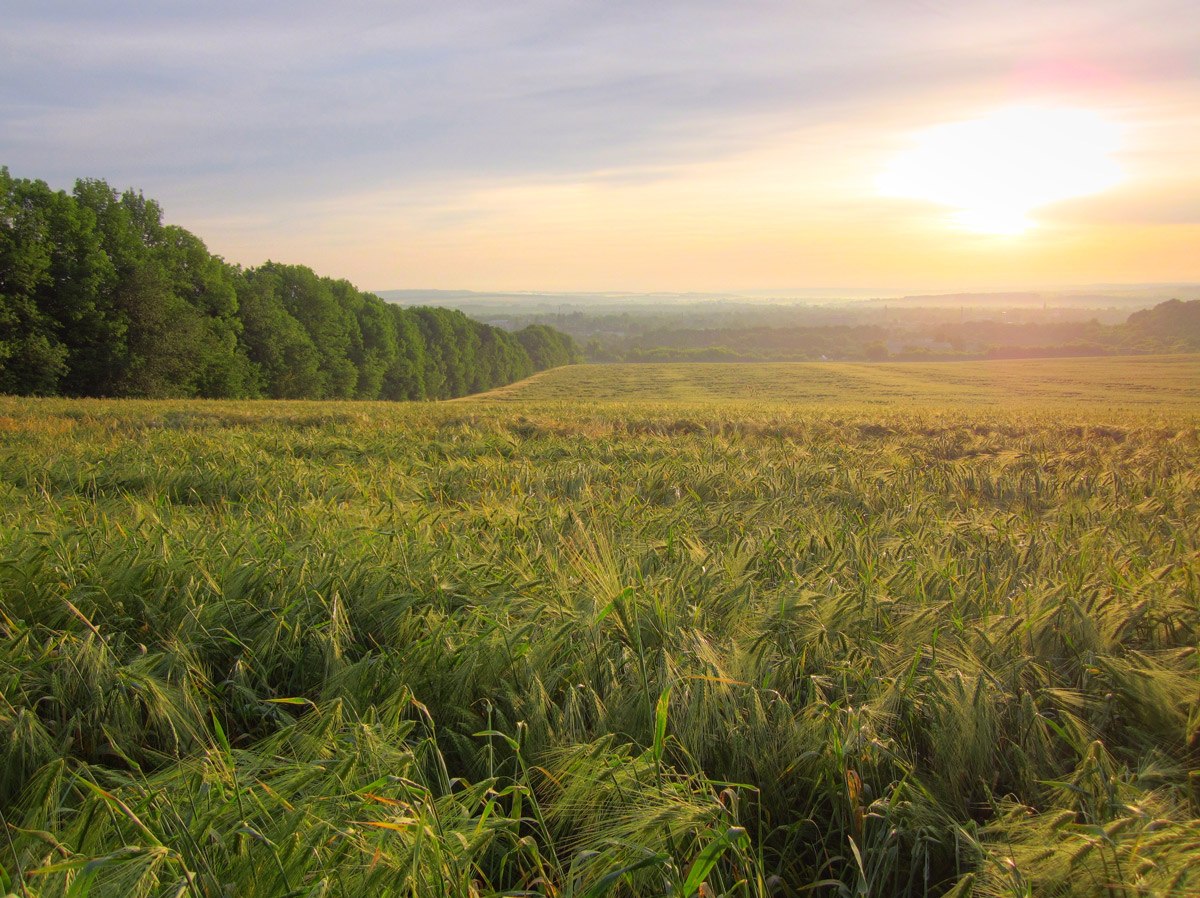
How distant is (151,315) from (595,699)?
40.7 m

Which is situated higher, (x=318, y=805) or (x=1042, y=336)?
(x=1042, y=336)

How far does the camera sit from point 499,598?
253cm

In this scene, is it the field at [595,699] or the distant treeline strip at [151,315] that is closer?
the field at [595,699]

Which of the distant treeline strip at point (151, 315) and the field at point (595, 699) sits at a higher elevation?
the distant treeline strip at point (151, 315)

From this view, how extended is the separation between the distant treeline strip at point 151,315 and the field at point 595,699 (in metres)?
35.0

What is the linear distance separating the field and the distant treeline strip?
34955mm

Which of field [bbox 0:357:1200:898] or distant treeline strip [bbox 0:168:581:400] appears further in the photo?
distant treeline strip [bbox 0:168:581:400]

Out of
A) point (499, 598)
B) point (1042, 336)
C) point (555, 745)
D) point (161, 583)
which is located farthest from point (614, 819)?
point (1042, 336)

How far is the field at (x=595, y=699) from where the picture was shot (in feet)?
4.52

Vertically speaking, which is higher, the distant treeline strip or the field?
the distant treeline strip

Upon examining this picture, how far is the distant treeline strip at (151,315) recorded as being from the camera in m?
29.2

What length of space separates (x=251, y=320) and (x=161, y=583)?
46.7 metres

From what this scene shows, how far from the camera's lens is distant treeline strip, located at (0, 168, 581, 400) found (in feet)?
95.9

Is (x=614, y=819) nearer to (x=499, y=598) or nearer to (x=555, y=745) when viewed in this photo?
(x=555, y=745)
